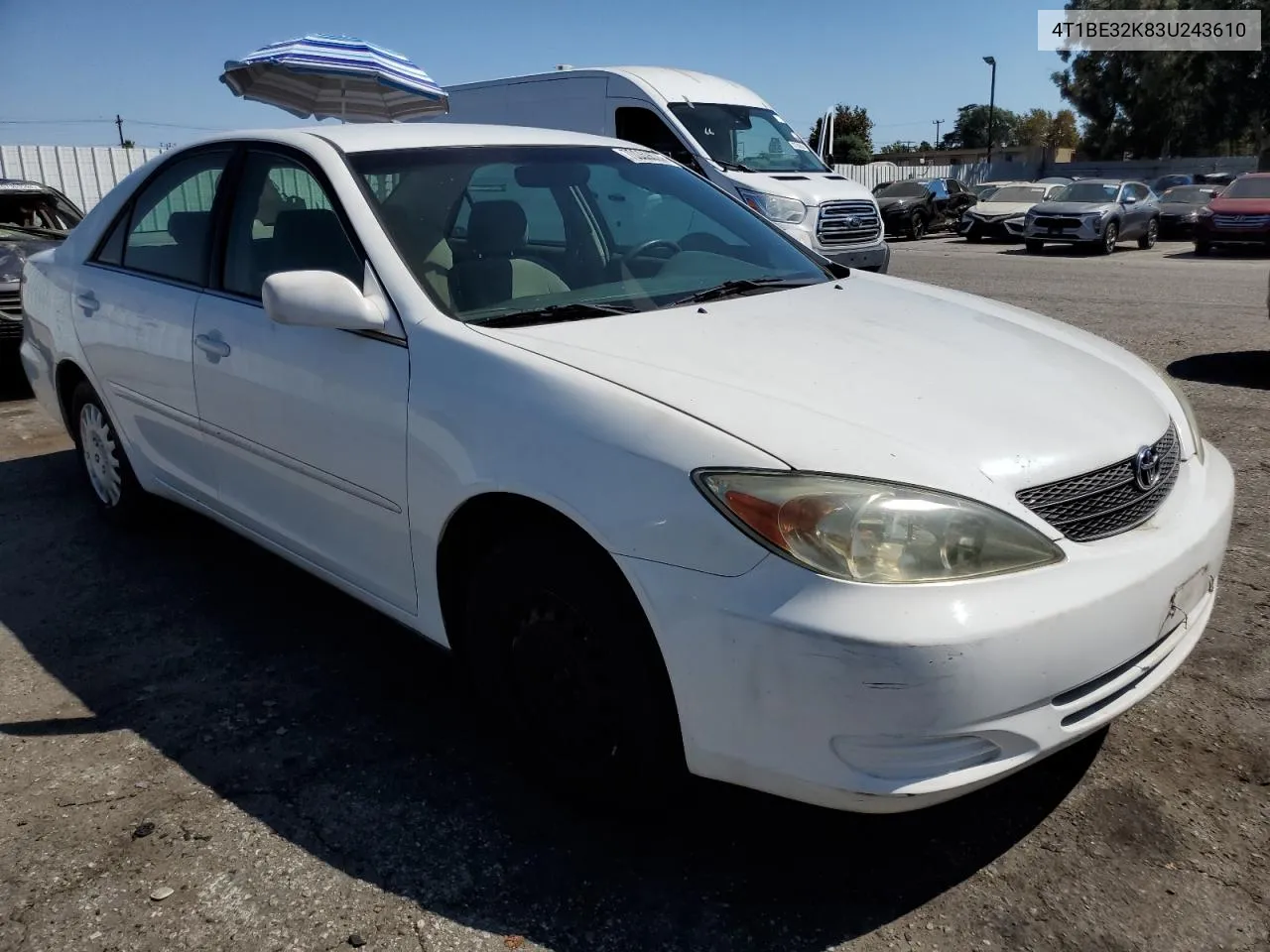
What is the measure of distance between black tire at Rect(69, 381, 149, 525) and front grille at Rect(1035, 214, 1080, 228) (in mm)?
18959

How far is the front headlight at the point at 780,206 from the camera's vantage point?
11.5 m

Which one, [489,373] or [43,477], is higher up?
[489,373]

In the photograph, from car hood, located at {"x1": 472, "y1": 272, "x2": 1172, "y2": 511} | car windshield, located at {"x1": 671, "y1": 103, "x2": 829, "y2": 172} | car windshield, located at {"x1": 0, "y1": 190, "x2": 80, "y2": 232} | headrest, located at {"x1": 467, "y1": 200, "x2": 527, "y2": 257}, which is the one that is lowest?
car hood, located at {"x1": 472, "y1": 272, "x2": 1172, "y2": 511}

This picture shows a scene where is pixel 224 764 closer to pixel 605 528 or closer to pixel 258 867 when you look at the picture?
pixel 258 867

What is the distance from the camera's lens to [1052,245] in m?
22.4

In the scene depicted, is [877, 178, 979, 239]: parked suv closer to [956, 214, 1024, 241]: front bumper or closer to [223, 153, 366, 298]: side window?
[956, 214, 1024, 241]: front bumper

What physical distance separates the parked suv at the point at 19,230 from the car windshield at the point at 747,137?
6.46m

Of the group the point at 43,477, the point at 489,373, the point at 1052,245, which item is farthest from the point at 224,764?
the point at 1052,245

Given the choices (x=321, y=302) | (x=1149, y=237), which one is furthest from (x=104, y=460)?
(x=1149, y=237)

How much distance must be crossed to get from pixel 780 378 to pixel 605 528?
545 mm

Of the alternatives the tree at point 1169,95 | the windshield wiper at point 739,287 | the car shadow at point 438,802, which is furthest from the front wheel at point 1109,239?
the tree at point 1169,95

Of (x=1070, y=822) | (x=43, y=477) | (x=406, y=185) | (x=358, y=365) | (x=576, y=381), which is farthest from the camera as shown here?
(x=43, y=477)

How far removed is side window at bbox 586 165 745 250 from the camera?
10.9ft

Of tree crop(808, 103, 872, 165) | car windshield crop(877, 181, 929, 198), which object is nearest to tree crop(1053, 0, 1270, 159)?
tree crop(808, 103, 872, 165)
